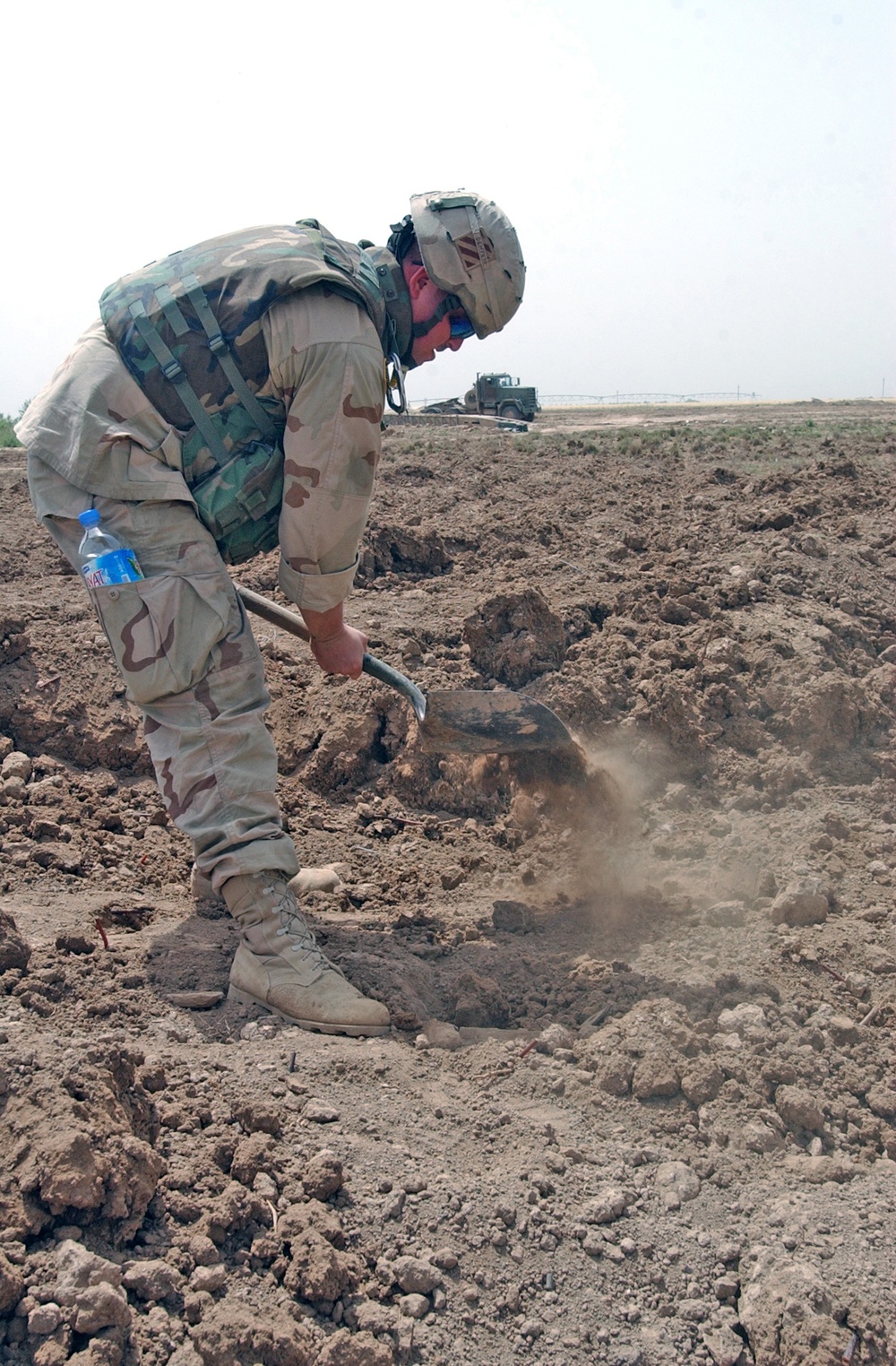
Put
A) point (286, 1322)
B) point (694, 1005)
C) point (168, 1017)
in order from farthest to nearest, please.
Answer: point (694, 1005)
point (168, 1017)
point (286, 1322)

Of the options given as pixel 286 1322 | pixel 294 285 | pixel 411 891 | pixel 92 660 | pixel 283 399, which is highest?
pixel 294 285

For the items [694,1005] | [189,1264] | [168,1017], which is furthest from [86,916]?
[694,1005]

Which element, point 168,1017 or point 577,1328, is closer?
point 577,1328

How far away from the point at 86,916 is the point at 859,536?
483 centimetres

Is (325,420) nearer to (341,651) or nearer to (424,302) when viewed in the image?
(424,302)

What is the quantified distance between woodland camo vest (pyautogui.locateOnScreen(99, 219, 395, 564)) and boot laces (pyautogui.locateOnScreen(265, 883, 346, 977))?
0.92 metres

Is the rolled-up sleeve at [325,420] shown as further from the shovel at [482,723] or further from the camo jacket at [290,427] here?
the shovel at [482,723]

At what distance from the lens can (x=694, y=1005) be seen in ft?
8.41

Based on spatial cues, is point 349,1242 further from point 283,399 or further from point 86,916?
point 283,399

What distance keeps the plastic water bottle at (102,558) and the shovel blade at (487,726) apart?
49.2 inches

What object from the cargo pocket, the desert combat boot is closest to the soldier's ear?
the cargo pocket

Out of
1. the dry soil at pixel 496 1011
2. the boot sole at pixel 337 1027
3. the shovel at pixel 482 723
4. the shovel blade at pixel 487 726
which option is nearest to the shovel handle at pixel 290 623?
the shovel at pixel 482 723

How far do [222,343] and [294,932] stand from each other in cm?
144

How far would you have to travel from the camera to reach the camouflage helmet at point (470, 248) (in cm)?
274
